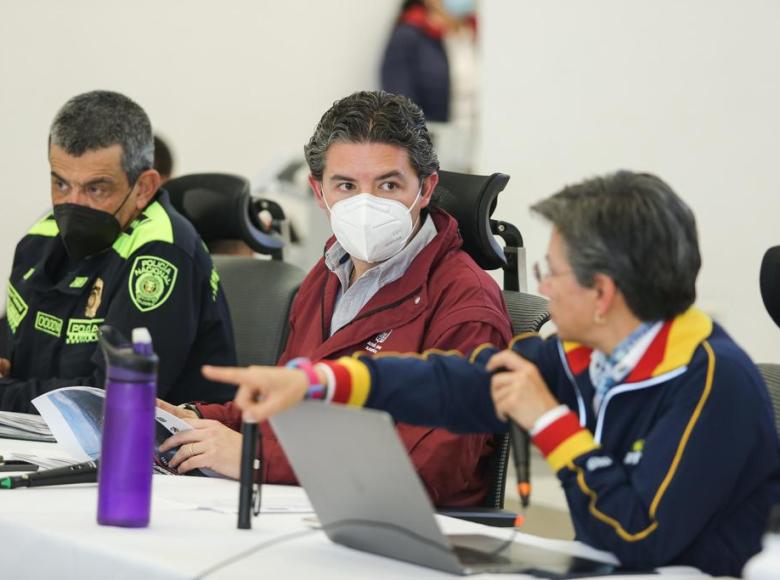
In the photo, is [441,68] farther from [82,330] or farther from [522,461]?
[522,461]

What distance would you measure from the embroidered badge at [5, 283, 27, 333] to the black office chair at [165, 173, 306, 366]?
0.55 m

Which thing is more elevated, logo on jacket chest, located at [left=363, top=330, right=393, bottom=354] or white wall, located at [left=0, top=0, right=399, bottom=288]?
white wall, located at [left=0, top=0, right=399, bottom=288]

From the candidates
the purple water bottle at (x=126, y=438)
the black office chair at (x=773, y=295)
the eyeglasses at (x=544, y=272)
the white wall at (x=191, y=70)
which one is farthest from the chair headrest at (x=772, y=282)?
the white wall at (x=191, y=70)

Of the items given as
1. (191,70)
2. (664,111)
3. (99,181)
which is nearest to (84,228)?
(99,181)

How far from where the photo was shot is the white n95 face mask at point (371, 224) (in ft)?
7.41

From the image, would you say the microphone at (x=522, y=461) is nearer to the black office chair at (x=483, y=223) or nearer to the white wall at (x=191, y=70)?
the black office chair at (x=483, y=223)

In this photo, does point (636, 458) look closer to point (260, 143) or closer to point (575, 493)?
point (575, 493)

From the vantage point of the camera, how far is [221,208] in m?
3.38

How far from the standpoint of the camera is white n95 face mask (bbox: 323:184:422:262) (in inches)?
88.9

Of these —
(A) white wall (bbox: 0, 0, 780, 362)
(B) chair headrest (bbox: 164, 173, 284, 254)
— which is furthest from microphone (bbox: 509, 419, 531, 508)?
(A) white wall (bbox: 0, 0, 780, 362)

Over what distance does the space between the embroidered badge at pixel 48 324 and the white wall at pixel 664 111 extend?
6.30 ft

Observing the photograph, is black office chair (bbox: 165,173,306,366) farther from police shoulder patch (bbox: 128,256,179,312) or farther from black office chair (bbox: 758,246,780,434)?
black office chair (bbox: 758,246,780,434)

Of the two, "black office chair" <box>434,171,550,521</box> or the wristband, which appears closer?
the wristband

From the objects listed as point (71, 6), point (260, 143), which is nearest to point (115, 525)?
point (71, 6)
